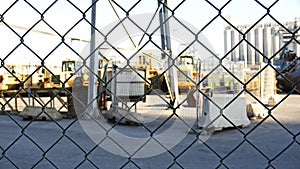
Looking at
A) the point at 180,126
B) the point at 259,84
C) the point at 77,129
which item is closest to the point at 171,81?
the point at 259,84

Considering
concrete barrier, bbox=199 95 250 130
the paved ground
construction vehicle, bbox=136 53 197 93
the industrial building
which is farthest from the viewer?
construction vehicle, bbox=136 53 197 93

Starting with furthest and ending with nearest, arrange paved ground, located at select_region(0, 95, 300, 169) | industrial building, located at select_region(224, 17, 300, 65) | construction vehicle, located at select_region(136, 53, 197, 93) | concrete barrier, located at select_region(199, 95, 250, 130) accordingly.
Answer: construction vehicle, located at select_region(136, 53, 197, 93) < concrete barrier, located at select_region(199, 95, 250, 130) < paved ground, located at select_region(0, 95, 300, 169) < industrial building, located at select_region(224, 17, 300, 65)

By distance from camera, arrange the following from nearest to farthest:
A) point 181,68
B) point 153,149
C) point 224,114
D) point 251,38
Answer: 1. point 251,38
2. point 153,149
3. point 224,114
4. point 181,68

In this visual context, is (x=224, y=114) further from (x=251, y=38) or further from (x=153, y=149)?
(x=251, y=38)

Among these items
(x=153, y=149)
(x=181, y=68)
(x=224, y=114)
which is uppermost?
(x=181, y=68)

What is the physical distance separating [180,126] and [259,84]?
3.83 metres

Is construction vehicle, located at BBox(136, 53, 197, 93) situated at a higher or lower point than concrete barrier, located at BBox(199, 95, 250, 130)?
higher

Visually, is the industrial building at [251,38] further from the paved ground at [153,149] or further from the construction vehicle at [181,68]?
the construction vehicle at [181,68]

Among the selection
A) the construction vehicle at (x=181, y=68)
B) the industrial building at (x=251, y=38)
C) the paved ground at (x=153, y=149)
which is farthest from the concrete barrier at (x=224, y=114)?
the construction vehicle at (x=181, y=68)

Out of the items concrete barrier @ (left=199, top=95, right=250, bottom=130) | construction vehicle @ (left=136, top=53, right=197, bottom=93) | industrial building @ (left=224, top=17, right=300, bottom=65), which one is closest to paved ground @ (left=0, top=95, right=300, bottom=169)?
concrete barrier @ (left=199, top=95, right=250, bottom=130)

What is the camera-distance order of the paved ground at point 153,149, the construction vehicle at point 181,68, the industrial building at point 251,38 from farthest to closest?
the construction vehicle at point 181,68 → the paved ground at point 153,149 → the industrial building at point 251,38

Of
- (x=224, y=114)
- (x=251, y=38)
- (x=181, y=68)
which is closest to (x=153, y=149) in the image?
(x=251, y=38)

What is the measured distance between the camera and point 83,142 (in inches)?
173

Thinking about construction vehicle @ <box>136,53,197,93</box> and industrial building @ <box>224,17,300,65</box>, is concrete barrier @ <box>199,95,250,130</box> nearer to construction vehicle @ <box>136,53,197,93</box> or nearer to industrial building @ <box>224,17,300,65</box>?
industrial building @ <box>224,17,300,65</box>
